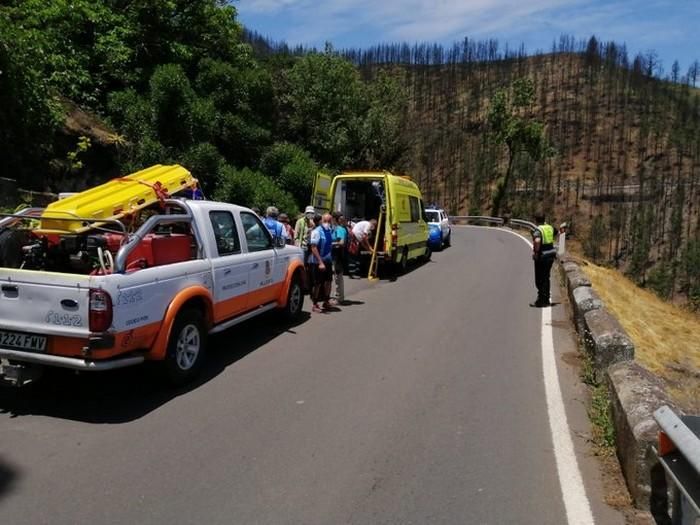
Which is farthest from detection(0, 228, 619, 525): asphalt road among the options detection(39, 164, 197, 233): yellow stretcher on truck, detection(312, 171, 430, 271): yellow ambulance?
detection(312, 171, 430, 271): yellow ambulance

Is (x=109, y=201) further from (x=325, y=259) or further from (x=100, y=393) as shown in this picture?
(x=325, y=259)

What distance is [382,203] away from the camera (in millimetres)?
14734

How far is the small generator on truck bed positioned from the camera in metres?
5.17

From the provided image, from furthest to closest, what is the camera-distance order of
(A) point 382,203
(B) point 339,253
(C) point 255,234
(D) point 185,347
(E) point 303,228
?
(A) point 382,203 → (E) point 303,228 → (B) point 339,253 → (C) point 255,234 → (D) point 185,347

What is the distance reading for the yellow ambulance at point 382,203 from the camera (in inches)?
568

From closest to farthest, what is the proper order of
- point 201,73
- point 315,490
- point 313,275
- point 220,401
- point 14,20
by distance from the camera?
point 315,490, point 220,401, point 313,275, point 14,20, point 201,73

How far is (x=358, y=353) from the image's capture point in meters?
7.72

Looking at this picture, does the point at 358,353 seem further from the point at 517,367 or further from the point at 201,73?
the point at 201,73

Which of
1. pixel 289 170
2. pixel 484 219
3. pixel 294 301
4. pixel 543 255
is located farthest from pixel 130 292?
pixel 484 219

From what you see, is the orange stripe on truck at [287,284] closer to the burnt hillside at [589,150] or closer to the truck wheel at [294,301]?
the truck wheel at [294,301]

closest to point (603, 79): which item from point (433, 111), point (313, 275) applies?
point (433, 111)

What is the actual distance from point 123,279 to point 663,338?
11.5m

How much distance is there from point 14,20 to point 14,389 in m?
14.2

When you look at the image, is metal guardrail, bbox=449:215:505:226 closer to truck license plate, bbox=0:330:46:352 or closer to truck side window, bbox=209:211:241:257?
truck side window, bbox=209:211:241:257
